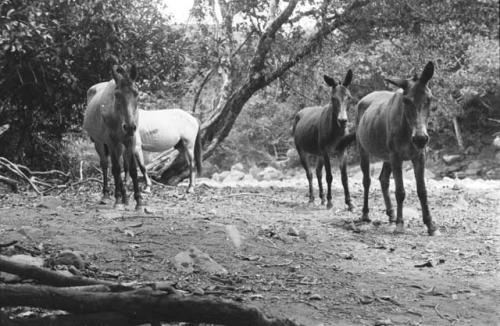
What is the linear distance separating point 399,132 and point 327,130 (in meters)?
2.69

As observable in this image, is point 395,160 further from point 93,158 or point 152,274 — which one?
point 93,158

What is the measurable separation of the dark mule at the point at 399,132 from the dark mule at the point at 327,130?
0.56 meters

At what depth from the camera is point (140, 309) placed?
2561mm

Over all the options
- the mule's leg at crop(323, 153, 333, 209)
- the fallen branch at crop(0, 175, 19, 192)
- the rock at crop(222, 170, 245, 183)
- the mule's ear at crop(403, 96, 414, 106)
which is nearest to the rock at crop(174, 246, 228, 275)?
the mule's ear at crop(403, 96, 414, 106)

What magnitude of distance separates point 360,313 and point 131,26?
28.8ft

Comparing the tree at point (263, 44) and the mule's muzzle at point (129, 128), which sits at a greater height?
the tree at point (263, 44)

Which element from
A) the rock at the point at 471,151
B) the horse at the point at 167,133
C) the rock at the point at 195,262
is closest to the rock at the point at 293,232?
the rock at the point at 195,262

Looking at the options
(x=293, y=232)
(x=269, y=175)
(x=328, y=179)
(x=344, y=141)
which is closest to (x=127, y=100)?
(x=293, y=232)

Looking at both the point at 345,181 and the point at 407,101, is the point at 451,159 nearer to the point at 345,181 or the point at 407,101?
the point at 345,181

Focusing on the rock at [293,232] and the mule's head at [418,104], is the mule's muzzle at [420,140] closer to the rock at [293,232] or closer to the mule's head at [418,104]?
the mule's head at [418,104]

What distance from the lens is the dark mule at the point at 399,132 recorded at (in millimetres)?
6211

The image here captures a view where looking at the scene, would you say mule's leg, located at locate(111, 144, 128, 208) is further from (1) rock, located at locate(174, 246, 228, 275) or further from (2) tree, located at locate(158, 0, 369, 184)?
(2) tree, located at locate(158, 0, 369, 184)

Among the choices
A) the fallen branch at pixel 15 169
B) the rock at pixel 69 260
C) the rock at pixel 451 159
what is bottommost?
the rock at pixel 451 159

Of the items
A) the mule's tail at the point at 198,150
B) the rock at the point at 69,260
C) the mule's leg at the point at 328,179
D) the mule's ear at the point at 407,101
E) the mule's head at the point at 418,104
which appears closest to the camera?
the rock at the point at 69,260
